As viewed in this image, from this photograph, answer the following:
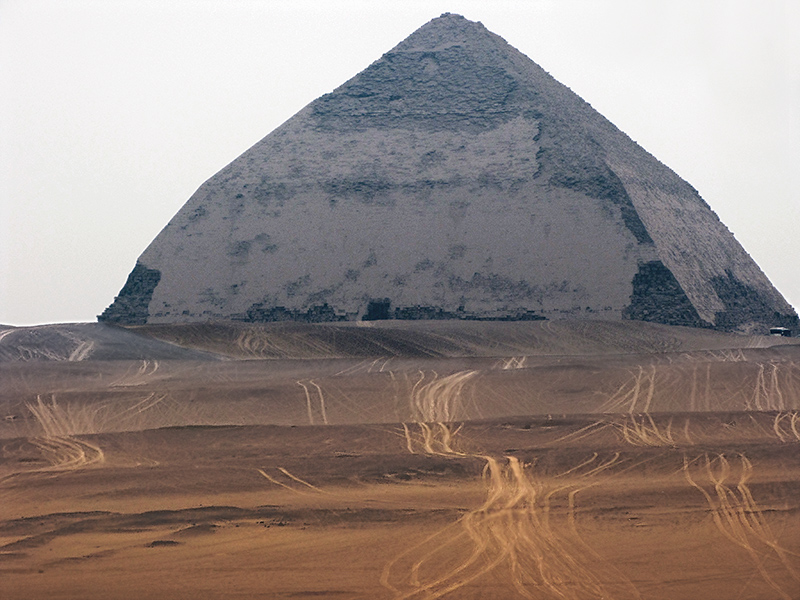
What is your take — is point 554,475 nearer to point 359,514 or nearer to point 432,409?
point 359,514

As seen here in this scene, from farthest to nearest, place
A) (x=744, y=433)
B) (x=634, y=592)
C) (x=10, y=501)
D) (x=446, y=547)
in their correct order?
(x=744, y=433) < (x=10, y=501) < (x=446, y=547) < (x=634, y=592)

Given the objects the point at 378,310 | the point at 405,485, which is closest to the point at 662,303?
the point at 378,310

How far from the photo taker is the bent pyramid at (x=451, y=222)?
52.5 m

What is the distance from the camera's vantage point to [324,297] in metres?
54.6

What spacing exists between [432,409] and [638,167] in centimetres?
4000

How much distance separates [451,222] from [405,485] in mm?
41911

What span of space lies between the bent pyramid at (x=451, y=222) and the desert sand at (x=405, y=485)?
80.9 feet

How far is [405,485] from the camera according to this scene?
47.6ft

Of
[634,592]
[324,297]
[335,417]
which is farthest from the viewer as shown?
[324,297]

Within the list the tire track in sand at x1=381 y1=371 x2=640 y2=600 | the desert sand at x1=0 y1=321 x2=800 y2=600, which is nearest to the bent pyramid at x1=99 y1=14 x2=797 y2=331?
the desert sand at x1=0 y1=321 x2=800 y2=600

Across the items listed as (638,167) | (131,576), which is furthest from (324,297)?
(131,576)

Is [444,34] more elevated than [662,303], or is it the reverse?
[444,34]

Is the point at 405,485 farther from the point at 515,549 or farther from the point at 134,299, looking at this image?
the point at 134,299

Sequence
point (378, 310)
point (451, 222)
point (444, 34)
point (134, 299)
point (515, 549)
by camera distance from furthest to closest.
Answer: point (444, 34), point (134, 299), point (451, 222), point (378, 310), point (515, 549)
